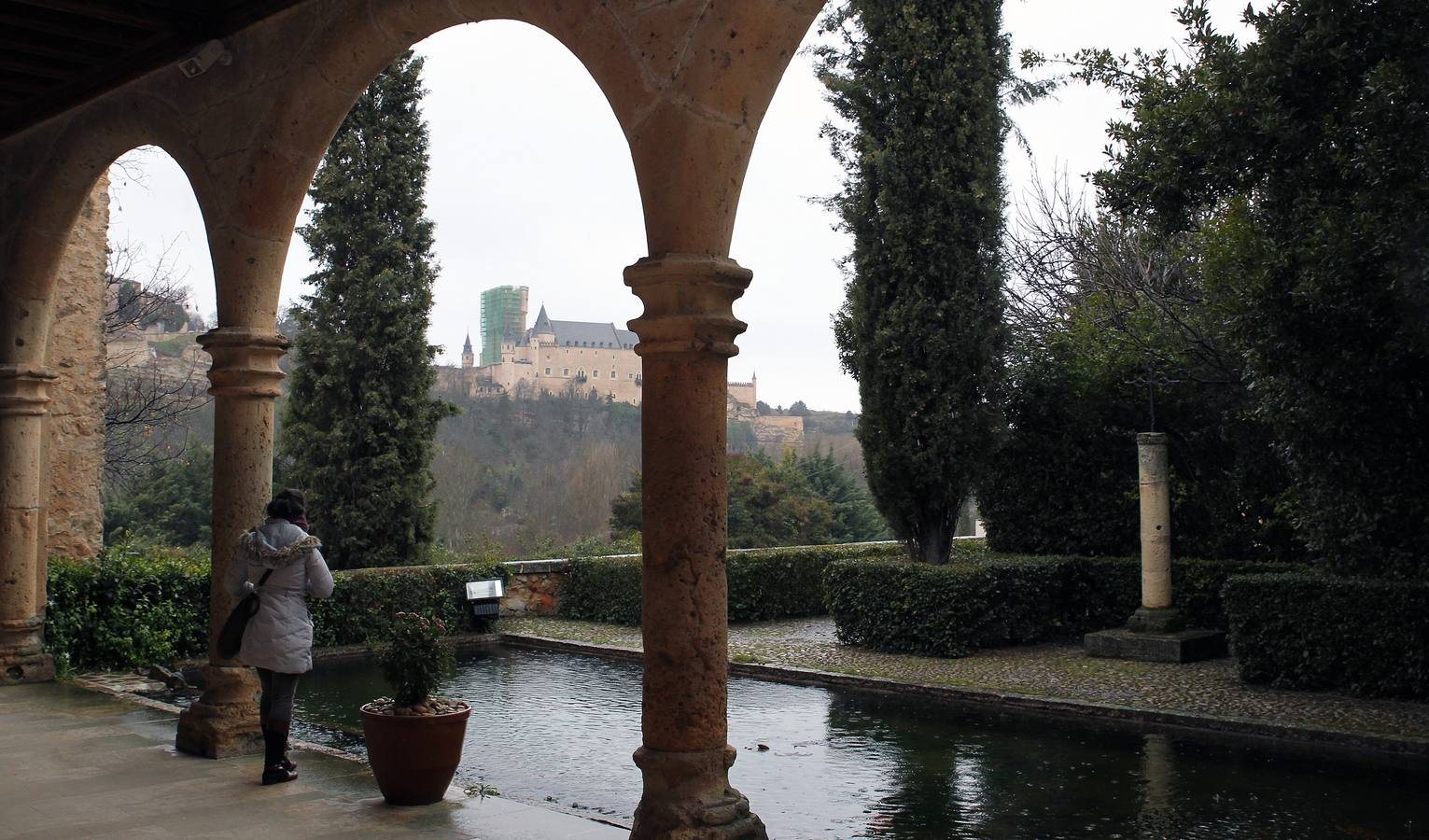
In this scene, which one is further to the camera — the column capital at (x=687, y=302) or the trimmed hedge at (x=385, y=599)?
the trimmed hedge at (x=385, y=599)

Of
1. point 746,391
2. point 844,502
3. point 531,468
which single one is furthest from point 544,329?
point 844,502

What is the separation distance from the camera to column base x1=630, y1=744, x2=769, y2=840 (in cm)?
336

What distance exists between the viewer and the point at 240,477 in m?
5.54

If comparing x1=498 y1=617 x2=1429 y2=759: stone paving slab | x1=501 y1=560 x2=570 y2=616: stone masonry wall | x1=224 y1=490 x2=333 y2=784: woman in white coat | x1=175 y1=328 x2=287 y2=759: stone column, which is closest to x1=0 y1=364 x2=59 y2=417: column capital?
x1=175 y1=328 x2=287 y2=759: stone column

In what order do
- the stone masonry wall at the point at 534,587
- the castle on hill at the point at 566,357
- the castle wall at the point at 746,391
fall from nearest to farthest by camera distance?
the stone masonry wall at the point at 534,587
the castle wall at the point at 746,391
the castle on hill at the point at 566,357

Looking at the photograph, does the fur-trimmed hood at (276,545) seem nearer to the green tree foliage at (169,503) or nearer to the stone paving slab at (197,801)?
the stone paving slab at (197,801)

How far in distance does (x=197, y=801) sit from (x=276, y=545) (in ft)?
3.40

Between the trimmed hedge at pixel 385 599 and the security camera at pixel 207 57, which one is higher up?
the security camera at pixel 207 57

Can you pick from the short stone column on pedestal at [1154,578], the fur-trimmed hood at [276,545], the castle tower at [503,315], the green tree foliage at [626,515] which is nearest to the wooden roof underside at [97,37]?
the fur-trimmed hood at [276,545]

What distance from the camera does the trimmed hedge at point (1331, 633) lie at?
7.91 m

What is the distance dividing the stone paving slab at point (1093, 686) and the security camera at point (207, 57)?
6440mm

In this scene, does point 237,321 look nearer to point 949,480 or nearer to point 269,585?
point 269,585

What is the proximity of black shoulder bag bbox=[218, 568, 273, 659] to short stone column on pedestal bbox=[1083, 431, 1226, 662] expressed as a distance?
790 cm

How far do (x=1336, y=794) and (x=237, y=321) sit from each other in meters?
5.99
